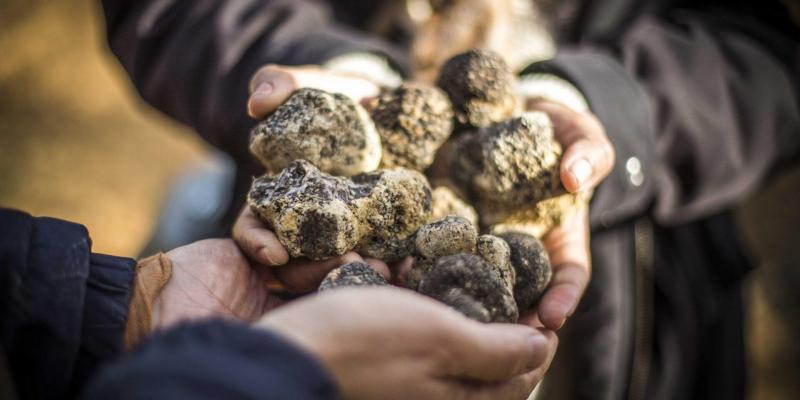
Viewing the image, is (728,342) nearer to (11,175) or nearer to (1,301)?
(1,301)

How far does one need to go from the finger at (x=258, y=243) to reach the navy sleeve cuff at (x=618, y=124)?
2.07 feet

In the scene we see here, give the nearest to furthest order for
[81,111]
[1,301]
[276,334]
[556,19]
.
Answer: [276,334]
[1,301]
[556,19]
[81,111]

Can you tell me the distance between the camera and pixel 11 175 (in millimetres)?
2717

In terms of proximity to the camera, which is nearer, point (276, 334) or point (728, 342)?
point (276, 334)

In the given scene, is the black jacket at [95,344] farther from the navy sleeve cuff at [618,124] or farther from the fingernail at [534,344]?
the navy sleeve cuff at [618,124]

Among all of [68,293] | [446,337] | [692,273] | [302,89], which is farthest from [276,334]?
[692,273]

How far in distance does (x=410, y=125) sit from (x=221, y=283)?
0.39 metres

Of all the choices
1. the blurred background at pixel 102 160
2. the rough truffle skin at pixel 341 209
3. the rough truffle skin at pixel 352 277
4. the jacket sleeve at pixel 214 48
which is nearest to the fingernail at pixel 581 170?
the rough truffle skin at pixel 341 209

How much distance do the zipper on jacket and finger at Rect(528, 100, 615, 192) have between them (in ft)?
1.15

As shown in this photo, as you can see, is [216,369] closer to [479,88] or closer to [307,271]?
[307,271]

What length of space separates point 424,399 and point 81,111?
299 centimetres

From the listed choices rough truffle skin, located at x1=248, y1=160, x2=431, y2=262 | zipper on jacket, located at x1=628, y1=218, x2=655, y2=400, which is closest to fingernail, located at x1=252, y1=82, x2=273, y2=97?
rough truffle skin, located at x1=248, y1=160, x2=431, y2=262

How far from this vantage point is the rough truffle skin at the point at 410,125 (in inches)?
40.4

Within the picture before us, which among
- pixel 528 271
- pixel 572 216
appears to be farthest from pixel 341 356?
pixel 572 216
